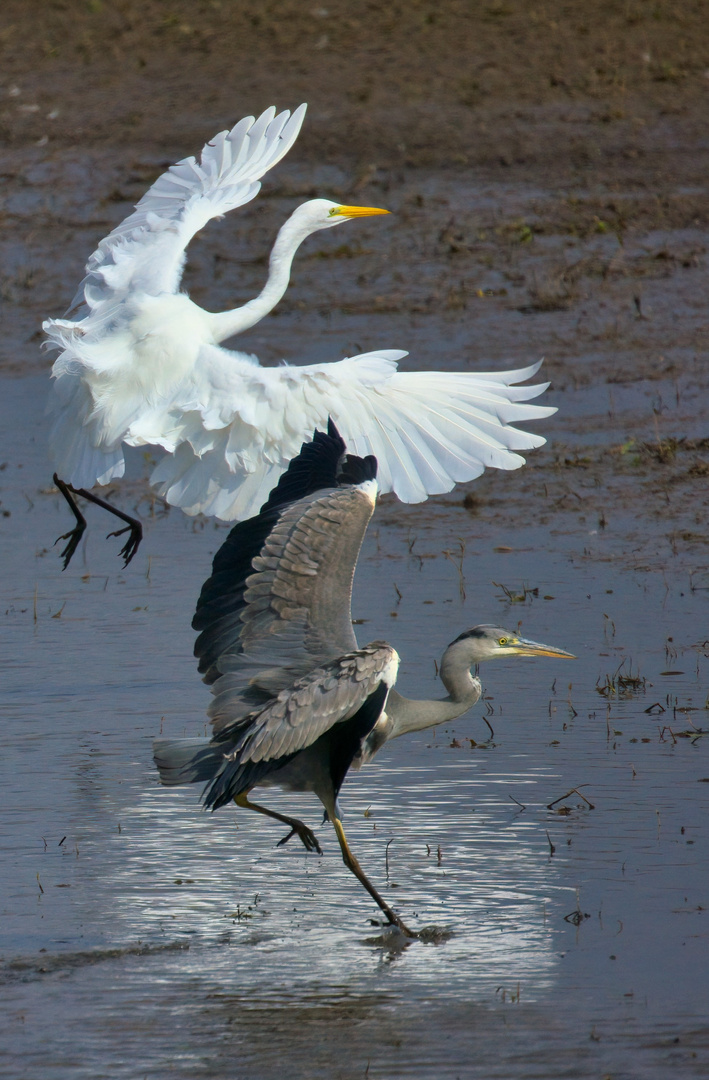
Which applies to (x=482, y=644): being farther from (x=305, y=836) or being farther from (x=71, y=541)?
(x=71, y=541)

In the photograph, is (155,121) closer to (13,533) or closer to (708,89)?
(708,89)

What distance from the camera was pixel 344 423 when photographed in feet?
21.4

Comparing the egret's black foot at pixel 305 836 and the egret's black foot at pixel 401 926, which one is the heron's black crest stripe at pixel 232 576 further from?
the egret's black foot at pixel 401 926

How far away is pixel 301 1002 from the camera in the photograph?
441 cm

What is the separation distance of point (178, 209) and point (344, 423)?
242 cm

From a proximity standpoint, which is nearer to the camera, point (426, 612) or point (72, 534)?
point (426, 612)

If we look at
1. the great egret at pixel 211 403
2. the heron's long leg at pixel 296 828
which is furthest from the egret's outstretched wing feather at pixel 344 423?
the heron's long leg at pixel 296 828

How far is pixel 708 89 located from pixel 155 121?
211 inches

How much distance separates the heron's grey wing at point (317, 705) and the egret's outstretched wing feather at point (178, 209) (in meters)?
3.31

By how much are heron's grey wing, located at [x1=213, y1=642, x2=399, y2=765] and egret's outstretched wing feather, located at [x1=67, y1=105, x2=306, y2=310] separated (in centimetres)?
331

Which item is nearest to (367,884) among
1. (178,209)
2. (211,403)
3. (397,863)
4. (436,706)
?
(397,863)

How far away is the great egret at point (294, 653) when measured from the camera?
15.3 ft

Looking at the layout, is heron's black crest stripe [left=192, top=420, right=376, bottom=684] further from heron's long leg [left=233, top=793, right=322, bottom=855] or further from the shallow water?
the shallow water

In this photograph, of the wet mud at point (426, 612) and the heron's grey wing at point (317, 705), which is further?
the heron's grey wing at point (317, 705)
